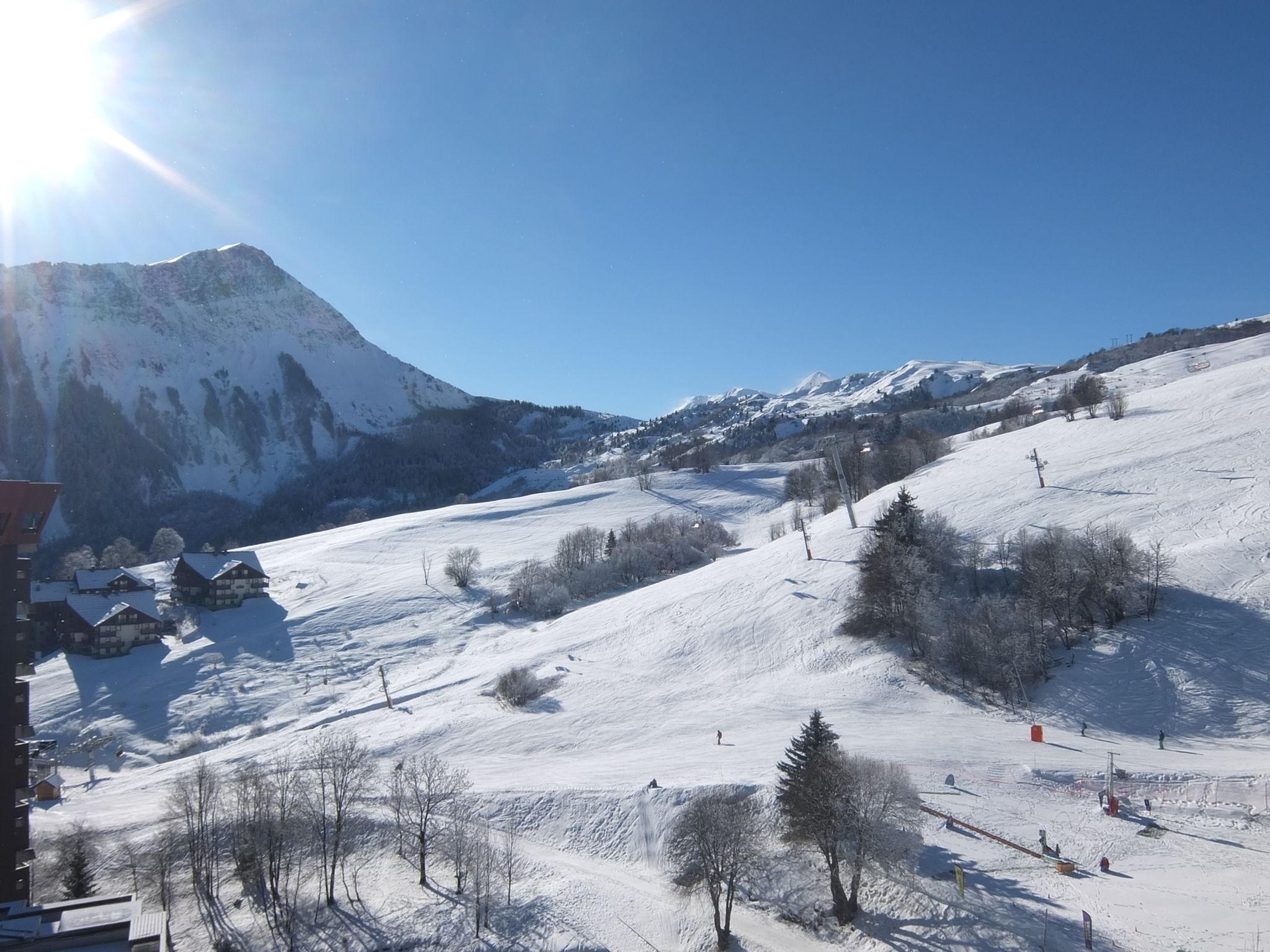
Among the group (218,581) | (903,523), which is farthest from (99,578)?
(903,523)

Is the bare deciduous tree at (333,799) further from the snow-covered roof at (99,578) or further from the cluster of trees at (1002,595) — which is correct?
the snow-covered roof at (99,578)

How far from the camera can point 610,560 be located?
78.1m

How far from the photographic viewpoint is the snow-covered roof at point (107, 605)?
62.6 m

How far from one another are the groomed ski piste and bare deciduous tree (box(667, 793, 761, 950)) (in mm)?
1297

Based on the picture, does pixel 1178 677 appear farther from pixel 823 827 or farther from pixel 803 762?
pixel 823 827

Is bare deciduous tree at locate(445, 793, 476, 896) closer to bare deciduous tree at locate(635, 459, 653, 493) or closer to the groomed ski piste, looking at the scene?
the groomed ski piste

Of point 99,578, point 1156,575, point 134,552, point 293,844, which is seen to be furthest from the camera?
point 134,552

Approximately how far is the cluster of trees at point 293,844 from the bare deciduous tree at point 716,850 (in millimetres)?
7280

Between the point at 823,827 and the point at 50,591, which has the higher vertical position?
the point at 50,591

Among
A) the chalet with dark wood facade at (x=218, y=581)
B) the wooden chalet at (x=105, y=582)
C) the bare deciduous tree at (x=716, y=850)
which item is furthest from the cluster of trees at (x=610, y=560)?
the bare deciduous tree at (x=716, y=850)

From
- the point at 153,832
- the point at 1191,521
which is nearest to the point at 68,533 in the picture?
the point at 153,832

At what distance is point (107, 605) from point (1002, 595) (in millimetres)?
77197

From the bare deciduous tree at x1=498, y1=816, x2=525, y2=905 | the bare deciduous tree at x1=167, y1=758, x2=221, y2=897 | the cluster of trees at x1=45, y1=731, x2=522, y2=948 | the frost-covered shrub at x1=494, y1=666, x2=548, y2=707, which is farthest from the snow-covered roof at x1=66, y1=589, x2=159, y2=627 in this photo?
the bare deciduous tree at x1=498, y1=816, x2=525, y2=905

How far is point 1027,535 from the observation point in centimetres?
4697
